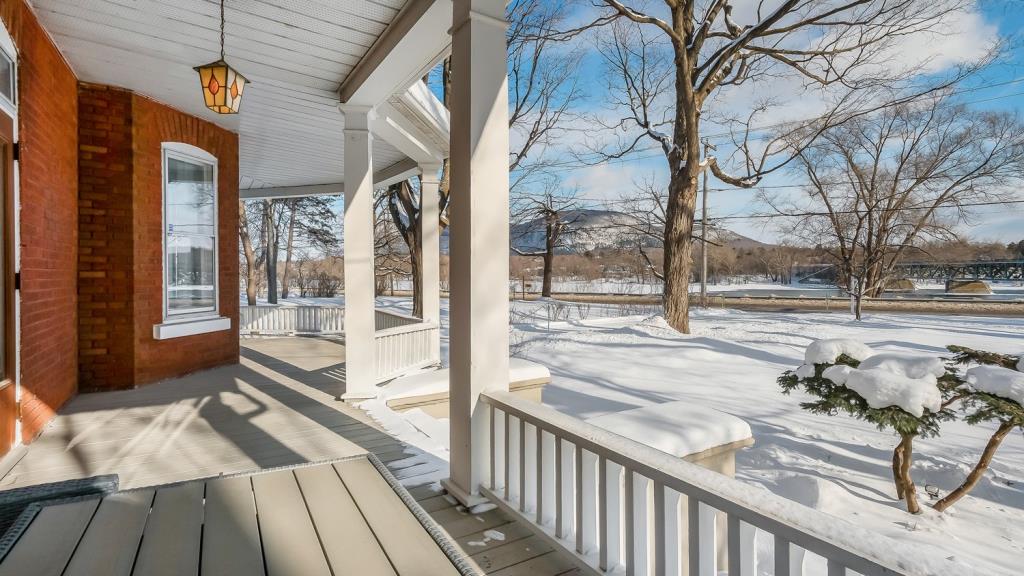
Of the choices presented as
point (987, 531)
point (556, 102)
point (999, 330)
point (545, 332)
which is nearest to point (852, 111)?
point (999, 330)

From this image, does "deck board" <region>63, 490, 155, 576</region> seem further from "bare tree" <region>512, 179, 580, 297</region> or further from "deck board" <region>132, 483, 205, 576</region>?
"bare tree" <region>512, 179, 580, 297</region>

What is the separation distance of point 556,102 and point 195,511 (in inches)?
490

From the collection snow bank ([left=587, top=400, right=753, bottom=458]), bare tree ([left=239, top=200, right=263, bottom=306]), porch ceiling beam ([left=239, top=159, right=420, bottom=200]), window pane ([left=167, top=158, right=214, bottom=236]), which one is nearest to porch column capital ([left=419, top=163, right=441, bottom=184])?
porch ceiling beam ([left=239, top=159, right=420, bottom=200])

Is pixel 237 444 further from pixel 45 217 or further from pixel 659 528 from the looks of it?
pixel 659 528

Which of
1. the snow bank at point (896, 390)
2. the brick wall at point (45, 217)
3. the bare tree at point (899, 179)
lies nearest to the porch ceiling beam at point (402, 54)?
the brick wall at point (45, 217)

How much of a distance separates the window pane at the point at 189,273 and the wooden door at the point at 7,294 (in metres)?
2.16

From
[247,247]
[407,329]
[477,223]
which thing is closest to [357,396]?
[407,329]

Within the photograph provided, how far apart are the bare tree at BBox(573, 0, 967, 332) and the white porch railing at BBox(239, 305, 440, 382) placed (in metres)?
5.82

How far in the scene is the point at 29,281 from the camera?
3.29m

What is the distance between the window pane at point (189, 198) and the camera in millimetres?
5207

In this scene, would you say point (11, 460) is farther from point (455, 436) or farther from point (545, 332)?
point (545, 332)

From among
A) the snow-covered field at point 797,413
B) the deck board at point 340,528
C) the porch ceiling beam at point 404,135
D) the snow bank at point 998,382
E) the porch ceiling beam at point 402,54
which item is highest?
the porch ceiling beam at point 404,135

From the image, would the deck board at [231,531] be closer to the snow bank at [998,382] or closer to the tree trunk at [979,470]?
the snow bank at [998,382]

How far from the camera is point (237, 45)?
11.5 ft
